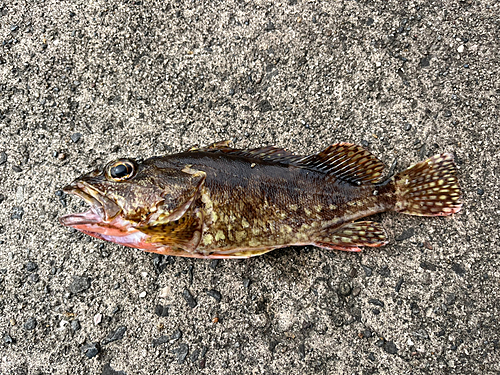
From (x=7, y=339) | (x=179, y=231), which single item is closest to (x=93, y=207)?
(x=179, y=231)

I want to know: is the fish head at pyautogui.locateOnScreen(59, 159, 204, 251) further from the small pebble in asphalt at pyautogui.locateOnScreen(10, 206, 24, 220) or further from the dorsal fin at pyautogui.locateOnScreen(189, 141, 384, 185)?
the small pebble in asphalt at pyautogui.locateOnScreen(10, 206, 24, 220)

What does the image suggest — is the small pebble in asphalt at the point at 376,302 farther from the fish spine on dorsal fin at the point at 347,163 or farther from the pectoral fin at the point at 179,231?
the pectoral fin at the point at 179,231

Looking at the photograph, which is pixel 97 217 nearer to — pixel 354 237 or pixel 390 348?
pixel 354 237

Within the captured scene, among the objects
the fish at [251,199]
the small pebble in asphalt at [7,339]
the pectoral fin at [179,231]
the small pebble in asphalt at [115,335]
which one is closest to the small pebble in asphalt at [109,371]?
the small pebble in asphalt at [115,335]

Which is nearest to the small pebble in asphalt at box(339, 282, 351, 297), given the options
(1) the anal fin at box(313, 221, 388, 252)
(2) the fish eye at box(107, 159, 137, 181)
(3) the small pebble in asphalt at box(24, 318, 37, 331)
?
(1) the anal fin at box(313, 221, 388, 252)

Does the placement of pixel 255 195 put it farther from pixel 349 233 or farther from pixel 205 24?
pixel 205 24

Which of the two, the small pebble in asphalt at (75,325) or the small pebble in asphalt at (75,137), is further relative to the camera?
the small pebble in asphalt at (75,137)
